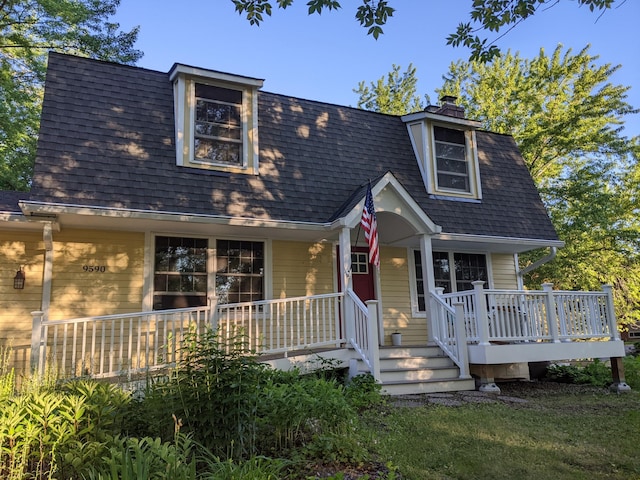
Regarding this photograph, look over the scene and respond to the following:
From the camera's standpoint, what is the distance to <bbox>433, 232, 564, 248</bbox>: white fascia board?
32.0 feet

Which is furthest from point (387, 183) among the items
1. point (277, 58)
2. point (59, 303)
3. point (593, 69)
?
point (593, 69)

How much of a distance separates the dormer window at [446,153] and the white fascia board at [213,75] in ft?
13.5

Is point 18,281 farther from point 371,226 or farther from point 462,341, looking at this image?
point 462,341

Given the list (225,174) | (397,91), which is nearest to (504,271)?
(225,174)

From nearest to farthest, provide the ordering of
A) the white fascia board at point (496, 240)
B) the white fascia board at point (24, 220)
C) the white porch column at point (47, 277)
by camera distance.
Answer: the white fascia board at point (24, 220)
the white porch column at point (47, 277)
the white fascia board at point (496, 240)

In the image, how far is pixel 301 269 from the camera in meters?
9.39

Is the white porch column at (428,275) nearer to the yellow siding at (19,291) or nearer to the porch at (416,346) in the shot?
the porch at (416,346)

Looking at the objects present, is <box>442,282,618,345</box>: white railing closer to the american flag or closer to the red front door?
the red front door

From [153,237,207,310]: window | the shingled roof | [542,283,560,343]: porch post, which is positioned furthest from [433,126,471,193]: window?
[153,237,207,310]: window

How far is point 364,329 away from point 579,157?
17843 mm

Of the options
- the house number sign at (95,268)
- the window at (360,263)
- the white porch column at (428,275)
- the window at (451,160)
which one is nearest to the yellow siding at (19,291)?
the house number sign at (95,268)

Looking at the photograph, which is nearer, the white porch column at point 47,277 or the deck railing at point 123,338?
the deck railing at point 123,338

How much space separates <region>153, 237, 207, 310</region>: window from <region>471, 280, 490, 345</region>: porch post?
15.7 ft

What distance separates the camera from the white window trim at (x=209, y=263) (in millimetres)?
7949
